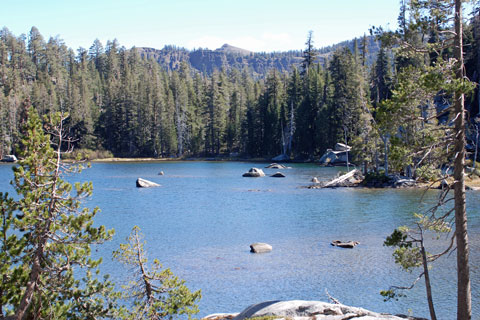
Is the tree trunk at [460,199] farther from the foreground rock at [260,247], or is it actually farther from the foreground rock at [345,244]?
the foreground rock at [260,247]

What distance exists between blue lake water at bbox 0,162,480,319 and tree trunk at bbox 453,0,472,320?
7.75 feet

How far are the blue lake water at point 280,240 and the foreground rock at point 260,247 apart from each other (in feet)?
1.26

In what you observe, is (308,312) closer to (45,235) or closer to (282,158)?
(45,235)

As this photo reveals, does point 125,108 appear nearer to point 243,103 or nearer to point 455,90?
point 243,103

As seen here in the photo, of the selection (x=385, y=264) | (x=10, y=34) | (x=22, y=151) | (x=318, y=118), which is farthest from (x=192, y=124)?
(x=22, y=151)

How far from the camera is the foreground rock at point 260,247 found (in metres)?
22.3

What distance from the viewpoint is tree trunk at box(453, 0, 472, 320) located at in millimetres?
10500

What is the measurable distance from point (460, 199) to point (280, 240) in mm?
14716

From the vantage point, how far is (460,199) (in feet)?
35.1

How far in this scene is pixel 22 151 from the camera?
10.4 metres

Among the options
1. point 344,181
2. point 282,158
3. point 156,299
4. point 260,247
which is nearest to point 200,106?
point 282,158

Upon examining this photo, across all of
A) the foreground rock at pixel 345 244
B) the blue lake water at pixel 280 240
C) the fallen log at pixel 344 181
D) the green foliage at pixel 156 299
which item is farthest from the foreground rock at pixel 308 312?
the fallen log at pixel 344 181

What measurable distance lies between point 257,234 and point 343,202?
12.3 meters

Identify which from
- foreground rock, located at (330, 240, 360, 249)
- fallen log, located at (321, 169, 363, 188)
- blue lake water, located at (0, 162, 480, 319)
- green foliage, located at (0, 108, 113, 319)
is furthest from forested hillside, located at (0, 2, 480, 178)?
green foliage, located at (0, 108, 113, 319)
